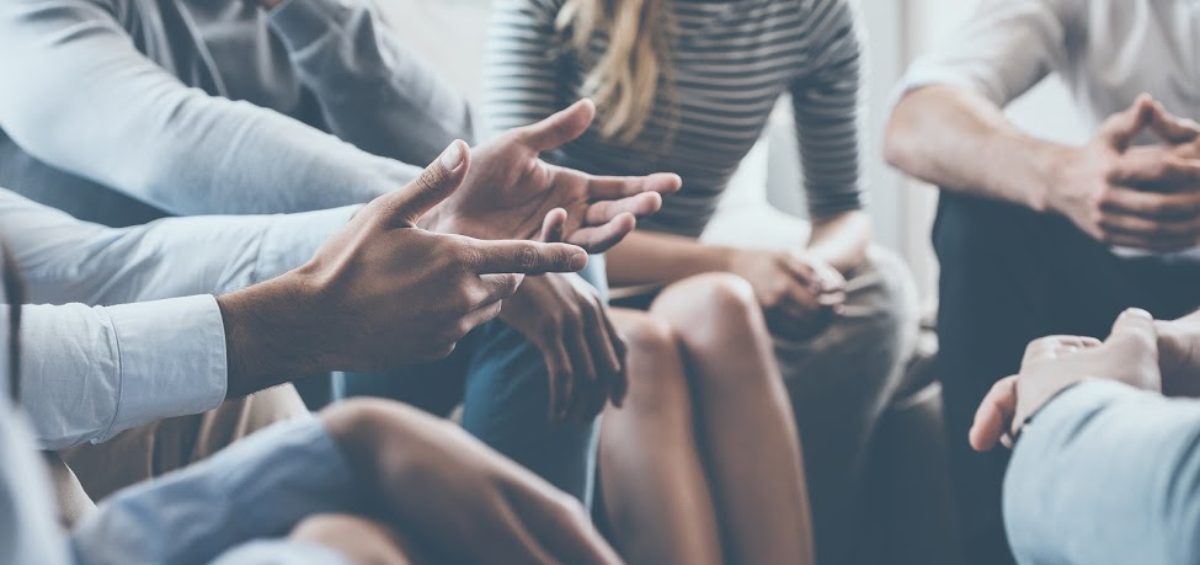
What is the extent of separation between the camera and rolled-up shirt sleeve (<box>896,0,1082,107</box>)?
1.08 meters

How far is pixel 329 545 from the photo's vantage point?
1.32 feet

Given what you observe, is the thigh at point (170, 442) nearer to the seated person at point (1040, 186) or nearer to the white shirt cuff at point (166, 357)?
the white shirt cuff at point (166, 357)

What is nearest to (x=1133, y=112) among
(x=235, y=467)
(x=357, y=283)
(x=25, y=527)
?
(x=357, y=283)

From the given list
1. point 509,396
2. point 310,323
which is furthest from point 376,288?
point 509,396

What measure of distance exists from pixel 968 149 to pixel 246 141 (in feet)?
1.86

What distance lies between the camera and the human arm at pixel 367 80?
857 millimetres

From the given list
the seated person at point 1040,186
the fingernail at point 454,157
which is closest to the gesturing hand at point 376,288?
the fingernail at point 454,157

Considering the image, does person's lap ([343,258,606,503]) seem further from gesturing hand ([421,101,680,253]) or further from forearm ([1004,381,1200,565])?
forearm ([1004,381,1200,565])

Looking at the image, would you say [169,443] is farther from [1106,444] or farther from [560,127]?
[1106,444]

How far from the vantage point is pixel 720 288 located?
3.13 feet

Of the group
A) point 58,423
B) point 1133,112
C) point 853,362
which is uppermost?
point 1133,112

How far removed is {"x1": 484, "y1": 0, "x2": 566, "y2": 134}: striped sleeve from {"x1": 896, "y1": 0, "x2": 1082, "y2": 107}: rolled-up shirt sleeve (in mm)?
328

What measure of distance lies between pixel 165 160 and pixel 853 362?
66 cm

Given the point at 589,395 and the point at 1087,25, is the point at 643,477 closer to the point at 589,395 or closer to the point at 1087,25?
the point at 589,395
